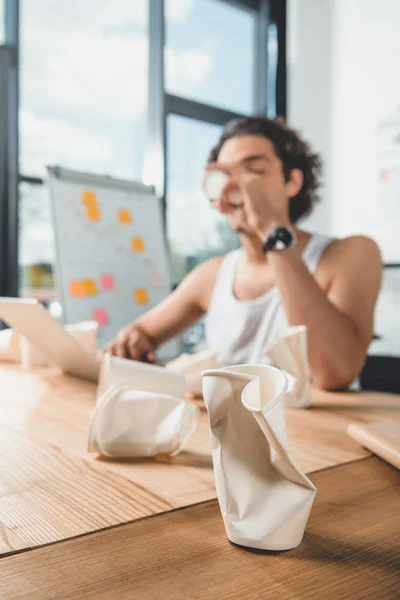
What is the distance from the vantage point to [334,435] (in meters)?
0.60

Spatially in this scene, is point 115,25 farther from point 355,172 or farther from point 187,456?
point 187,456

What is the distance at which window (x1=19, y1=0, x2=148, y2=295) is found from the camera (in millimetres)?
2740

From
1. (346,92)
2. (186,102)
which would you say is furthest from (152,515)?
(346,92)

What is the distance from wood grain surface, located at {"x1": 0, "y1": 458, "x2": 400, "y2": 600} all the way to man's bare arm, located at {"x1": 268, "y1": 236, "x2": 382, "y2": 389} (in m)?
0.64

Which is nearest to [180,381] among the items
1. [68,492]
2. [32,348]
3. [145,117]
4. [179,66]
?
[68,492]

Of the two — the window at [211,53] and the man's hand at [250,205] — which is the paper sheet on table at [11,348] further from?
the window at [211,53]

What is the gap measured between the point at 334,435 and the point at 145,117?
291 cm

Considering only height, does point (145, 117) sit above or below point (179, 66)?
below

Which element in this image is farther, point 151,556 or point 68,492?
point 68,492

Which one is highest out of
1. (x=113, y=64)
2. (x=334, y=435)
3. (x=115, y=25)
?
(x=115, y=25)

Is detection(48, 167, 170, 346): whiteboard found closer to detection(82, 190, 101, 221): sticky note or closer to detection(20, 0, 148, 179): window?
detection(82, 190, 101, 221): sticky note

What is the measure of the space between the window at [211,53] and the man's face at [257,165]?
2007mm

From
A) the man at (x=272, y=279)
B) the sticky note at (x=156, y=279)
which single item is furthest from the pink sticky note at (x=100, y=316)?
the man at (x=272, y=279)

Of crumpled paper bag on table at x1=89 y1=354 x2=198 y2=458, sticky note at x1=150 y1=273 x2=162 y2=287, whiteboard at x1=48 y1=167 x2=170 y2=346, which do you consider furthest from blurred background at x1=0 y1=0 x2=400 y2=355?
crumpled paper bag on table at x1=89 y1=354 x2=198 y2=458
